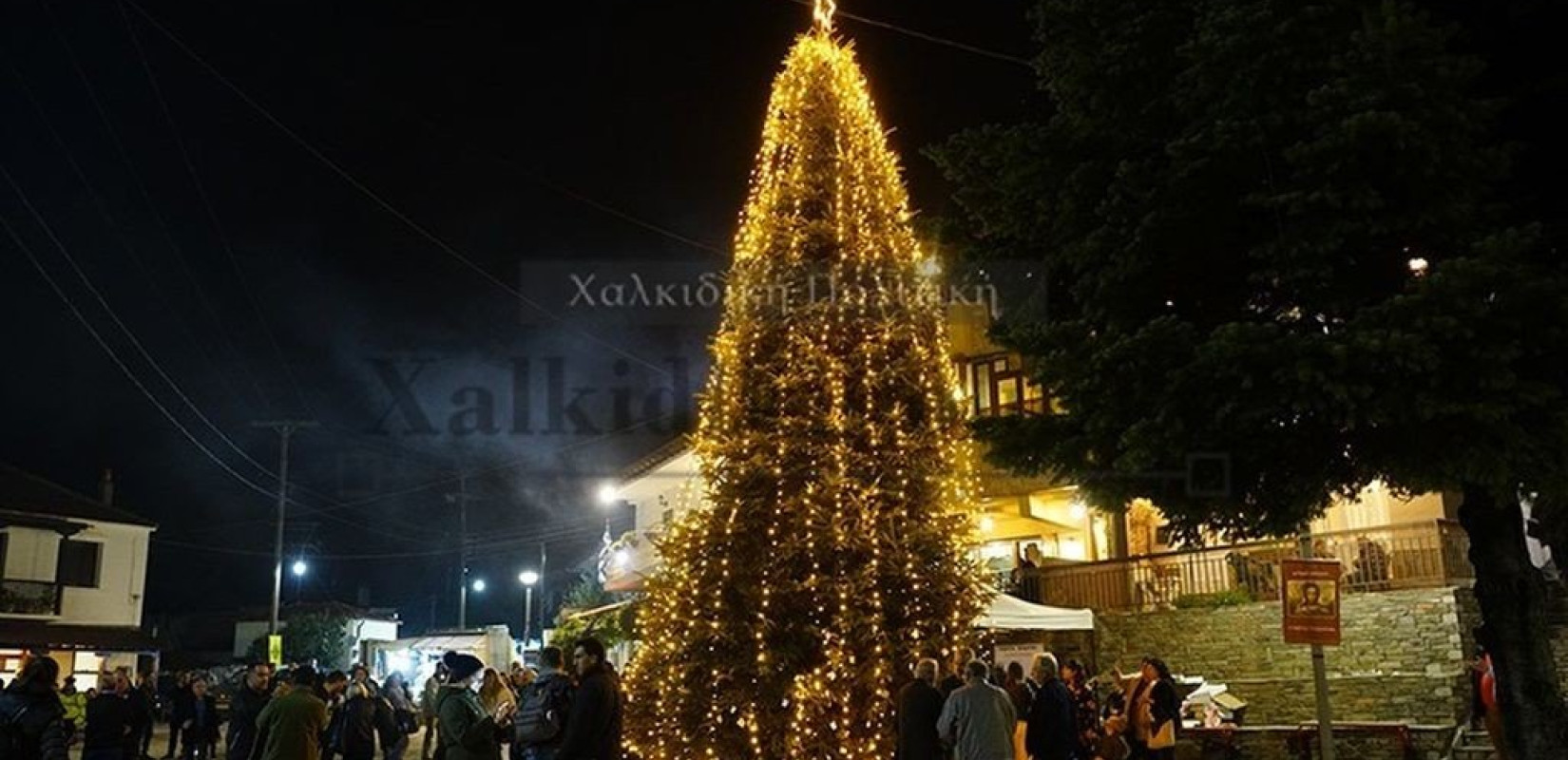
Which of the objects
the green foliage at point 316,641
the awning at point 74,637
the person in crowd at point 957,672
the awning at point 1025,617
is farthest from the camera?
the green foliage at point 316,641

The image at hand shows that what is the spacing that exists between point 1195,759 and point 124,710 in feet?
41.4

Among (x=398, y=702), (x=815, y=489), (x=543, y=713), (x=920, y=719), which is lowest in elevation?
(x=398, y=702)

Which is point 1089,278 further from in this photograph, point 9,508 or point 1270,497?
point 9,508

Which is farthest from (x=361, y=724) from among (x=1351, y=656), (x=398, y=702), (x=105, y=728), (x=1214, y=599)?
(x=1351, y=656)

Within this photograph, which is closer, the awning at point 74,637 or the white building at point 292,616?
the awning at point 74,637

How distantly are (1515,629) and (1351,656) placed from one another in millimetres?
9156

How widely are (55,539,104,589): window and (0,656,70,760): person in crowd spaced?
34569mm

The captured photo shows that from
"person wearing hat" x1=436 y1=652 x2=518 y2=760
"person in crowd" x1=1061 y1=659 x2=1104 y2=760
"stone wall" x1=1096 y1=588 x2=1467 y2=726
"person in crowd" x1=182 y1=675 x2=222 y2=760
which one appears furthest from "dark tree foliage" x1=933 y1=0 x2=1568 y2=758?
"person in crowd" x1=182 y1=675 x2=222 y2=760

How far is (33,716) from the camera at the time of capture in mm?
7820

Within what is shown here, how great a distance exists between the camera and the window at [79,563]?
3766 centimetres

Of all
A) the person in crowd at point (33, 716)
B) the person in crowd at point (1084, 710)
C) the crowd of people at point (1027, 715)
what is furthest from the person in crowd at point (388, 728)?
the person in crowd at point (1084, 710)

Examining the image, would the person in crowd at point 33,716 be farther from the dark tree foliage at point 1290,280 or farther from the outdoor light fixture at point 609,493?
the outdoor light fixture at point 609,493

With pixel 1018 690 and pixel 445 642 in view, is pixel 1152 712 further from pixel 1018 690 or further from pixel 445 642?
pixel 445 642

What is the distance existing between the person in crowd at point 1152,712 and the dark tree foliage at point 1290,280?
3.48m
